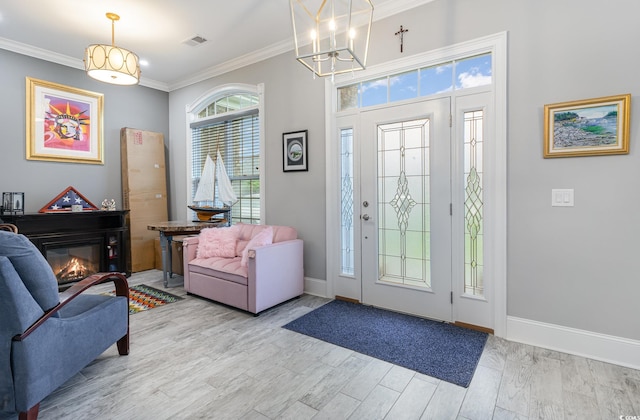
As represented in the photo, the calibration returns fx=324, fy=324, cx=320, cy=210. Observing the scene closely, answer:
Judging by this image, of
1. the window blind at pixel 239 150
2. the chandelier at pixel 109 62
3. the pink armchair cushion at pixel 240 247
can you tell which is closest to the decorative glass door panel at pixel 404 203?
the pink armchair cushion at pixel 240 247

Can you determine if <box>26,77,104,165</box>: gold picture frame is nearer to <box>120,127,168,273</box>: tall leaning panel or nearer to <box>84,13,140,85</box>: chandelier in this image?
<box>120,127,168,273</box>: tall leaning panel

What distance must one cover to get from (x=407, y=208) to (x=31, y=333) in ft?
9.27

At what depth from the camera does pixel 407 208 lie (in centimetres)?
316

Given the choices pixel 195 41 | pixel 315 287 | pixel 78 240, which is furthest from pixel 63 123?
pixel 315 287

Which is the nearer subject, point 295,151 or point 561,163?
point 561,163

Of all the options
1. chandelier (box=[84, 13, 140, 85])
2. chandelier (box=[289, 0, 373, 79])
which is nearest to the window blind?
chandelier (box=[289, 0, 373, 79])

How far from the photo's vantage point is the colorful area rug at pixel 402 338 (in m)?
2.21

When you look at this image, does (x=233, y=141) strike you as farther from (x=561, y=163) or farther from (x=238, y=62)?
(x=561, y=163)

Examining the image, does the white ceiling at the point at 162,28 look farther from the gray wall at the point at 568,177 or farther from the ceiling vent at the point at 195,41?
the gray wall at the point at 568,177

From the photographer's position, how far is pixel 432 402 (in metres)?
1.84

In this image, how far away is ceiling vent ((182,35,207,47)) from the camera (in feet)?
12.4

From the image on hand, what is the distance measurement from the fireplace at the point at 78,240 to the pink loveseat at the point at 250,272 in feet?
4.78

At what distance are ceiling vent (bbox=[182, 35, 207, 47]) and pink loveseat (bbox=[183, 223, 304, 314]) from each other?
7.45 feet

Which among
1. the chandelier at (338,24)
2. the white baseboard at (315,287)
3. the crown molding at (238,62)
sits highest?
the crown molding at (238,62)
